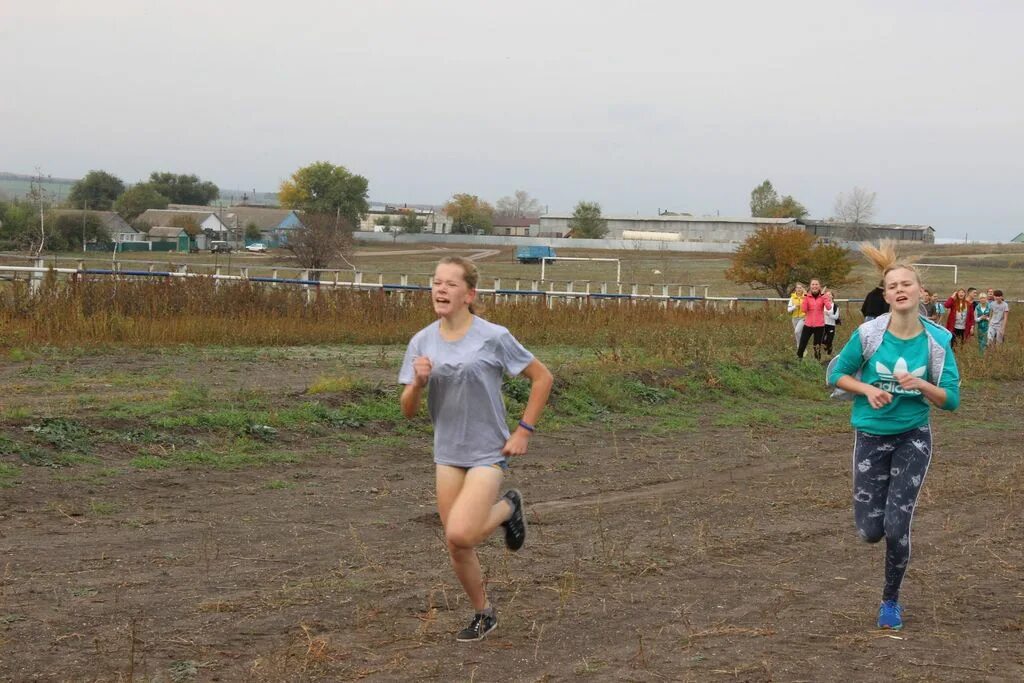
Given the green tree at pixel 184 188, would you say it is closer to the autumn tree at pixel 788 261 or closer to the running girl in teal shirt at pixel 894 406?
the autumn tree at pixel 788 261

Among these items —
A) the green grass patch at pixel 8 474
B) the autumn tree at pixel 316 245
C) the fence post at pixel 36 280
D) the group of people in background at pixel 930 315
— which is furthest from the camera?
the autumn tree at pixel 316 245

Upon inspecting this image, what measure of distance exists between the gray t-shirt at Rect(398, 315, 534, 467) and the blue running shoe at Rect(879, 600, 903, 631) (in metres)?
2.11

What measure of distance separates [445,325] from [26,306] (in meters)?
15.9

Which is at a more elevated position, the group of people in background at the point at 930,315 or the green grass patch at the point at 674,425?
the group of people in background at the point at 930,315

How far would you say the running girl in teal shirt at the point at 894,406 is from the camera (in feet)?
21.2

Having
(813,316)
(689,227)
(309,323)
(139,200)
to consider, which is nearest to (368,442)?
(309,323)

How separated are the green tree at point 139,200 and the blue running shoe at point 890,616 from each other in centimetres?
11618

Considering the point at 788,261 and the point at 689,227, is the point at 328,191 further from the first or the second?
the point at 788,261

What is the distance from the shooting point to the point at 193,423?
1222 cm

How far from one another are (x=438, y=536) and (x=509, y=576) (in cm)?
127

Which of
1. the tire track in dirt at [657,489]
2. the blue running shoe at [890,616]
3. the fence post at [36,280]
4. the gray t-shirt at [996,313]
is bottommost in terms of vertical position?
the tire track in dirt at [657,489]

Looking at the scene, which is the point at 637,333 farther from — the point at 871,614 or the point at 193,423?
the point at 871,614

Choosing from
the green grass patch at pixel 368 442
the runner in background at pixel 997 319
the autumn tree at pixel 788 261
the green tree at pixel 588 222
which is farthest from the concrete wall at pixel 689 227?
the green grass patch at pixel 368 442

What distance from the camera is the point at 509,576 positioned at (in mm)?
7469
